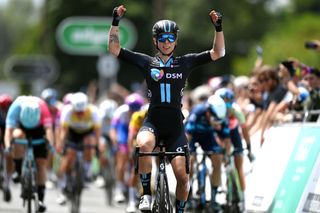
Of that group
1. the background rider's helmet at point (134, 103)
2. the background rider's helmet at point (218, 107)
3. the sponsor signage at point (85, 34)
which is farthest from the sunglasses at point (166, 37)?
the sponsor signage at point (85, 34)

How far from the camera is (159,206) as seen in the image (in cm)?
1186

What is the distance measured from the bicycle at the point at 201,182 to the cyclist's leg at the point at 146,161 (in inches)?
187

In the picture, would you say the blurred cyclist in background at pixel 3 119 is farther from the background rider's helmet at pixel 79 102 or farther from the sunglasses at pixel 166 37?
the sunglasses at pixel 166 37

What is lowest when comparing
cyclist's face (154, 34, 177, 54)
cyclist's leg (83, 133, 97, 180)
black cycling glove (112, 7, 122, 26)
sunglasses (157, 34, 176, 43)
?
cyclist's leg (83, 133, 97, 180)

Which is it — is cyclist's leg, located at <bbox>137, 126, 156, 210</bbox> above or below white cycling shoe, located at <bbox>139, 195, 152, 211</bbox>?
above

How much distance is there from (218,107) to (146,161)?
4.17m

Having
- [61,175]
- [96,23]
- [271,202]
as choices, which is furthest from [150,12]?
[271,202]

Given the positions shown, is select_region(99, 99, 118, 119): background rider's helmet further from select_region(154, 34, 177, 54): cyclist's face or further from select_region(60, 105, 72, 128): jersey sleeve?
select_region(154, 34, 177, 54): cyclist's face

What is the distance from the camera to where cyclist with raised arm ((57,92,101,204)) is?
65.0 ft

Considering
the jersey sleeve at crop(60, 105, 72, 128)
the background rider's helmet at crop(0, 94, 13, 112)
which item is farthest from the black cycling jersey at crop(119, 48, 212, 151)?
the jersey sleeve at crop(60, 105, 72, 128)

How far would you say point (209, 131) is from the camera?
17016 mm

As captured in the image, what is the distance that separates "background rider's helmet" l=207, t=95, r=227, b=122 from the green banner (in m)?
1.66

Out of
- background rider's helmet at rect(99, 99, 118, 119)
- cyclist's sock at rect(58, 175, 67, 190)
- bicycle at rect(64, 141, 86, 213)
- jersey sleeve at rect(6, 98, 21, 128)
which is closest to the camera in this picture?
jersey sleeve at rect(6, 98, 21, 128)

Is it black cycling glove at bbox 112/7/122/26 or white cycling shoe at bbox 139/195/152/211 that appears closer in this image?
white cycling shoe at bbox 139/195/152/211
